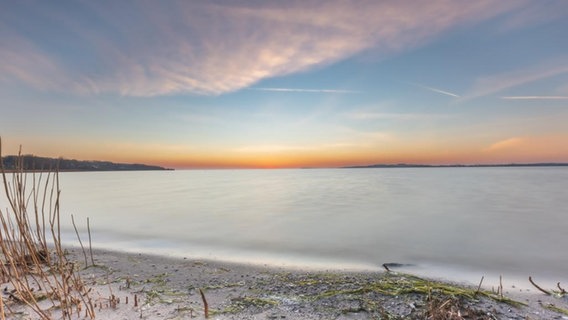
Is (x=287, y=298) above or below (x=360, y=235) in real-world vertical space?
above

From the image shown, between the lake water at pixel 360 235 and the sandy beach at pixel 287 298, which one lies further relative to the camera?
the lake water at pixel 360 235

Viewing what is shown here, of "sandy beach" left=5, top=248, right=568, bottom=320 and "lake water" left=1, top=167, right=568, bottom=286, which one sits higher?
"sandy beach" left=5, top=248, right=568, bottom=320

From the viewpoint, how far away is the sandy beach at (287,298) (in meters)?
4.51

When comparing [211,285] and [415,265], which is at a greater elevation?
[211,285]

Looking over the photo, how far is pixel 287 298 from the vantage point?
520 cm

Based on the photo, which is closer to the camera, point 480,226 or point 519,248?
point 519,248

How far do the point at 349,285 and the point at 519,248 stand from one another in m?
8.34

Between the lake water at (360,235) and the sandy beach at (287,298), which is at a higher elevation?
the sandy beach at (287,298)

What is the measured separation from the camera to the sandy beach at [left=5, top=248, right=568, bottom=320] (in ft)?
14.8

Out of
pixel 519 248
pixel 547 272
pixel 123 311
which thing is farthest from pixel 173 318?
pixel 519 248

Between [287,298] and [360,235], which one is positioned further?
[360,235]

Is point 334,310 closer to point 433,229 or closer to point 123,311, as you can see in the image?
point 123,311

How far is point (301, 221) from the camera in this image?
15.8 m

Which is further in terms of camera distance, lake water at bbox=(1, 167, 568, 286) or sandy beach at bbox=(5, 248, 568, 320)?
lake water at bbox=(1, 167, 568, 286)
